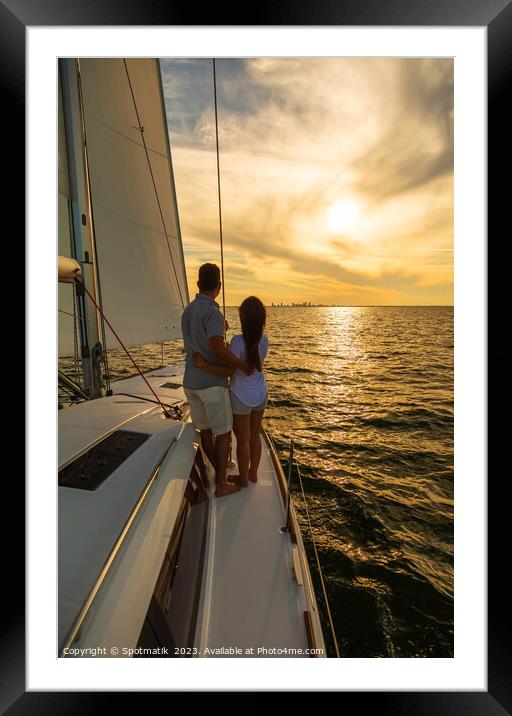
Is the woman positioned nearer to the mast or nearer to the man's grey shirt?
Result: the man's grey shirt

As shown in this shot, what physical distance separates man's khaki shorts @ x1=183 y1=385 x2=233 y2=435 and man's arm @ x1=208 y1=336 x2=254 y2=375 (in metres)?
0.19

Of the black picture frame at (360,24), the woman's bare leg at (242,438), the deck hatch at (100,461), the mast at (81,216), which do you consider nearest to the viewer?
the black picture frame at (360,24)

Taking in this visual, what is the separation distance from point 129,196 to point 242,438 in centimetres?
383

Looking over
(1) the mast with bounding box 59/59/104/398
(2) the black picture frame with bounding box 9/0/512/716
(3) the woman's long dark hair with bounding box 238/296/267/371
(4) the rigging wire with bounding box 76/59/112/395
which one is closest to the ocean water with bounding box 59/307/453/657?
(2) the black picture frame with bounding box 9/0/512/716

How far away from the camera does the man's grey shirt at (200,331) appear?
1936 mm

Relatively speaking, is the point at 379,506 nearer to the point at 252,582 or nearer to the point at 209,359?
the point at 252,582

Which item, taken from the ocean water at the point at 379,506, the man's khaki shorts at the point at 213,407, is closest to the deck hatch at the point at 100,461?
the man's khaki shorts at the point at 213,407

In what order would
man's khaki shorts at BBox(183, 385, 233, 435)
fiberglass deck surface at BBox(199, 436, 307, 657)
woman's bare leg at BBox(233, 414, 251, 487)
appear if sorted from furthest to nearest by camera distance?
woman's bare leg at BBox(233, 414, 251, 487) < man's khaki shorts at BBox(183, 385, 233, 435) < fiberglass deck surface at BBox(199, 436, 307, 657)

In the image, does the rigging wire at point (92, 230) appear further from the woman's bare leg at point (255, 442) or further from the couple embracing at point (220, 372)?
the woman's bare leg at point (255, 442)

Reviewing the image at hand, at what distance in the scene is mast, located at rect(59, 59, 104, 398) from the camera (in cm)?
296

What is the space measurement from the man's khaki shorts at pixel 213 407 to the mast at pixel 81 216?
1.81 metres
